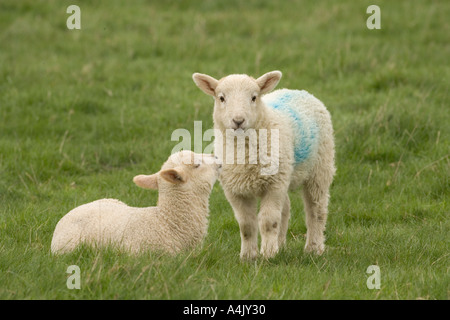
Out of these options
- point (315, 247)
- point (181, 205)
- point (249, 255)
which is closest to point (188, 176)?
point (181, 205)

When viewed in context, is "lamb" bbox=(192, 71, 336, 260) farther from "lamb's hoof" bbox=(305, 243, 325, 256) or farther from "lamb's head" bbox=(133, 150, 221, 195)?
"lamb's head" bbox=(133, 150, 221, 195)

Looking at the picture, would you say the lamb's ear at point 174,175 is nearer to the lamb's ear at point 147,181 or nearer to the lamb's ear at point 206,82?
the lamb's ear at point 147,181

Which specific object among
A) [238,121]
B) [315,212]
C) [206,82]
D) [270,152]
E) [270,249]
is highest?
[206,82]

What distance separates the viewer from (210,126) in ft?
27.3

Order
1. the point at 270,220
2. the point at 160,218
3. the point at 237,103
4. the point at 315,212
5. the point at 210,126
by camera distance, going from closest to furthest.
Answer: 1. the point at 160,218
2. the point at 237,103
3. the point at 270,220
4. the point at 315,212
5. the point at 210,126

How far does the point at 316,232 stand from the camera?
5.89 meters

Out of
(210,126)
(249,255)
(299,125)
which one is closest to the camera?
(249,255)

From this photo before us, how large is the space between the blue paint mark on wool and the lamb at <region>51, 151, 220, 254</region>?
76 cm

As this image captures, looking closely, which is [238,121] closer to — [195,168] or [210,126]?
[195,168]

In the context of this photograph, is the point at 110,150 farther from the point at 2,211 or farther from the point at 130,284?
the point at 130,284

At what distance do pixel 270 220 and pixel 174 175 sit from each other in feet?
2.69

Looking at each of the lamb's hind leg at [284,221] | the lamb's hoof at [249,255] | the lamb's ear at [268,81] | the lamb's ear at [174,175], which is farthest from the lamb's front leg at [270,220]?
the lamb's ear at [268,81]

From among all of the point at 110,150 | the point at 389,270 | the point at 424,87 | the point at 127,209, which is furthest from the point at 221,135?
the point at 424,87

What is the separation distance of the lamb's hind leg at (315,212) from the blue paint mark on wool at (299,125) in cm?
44
